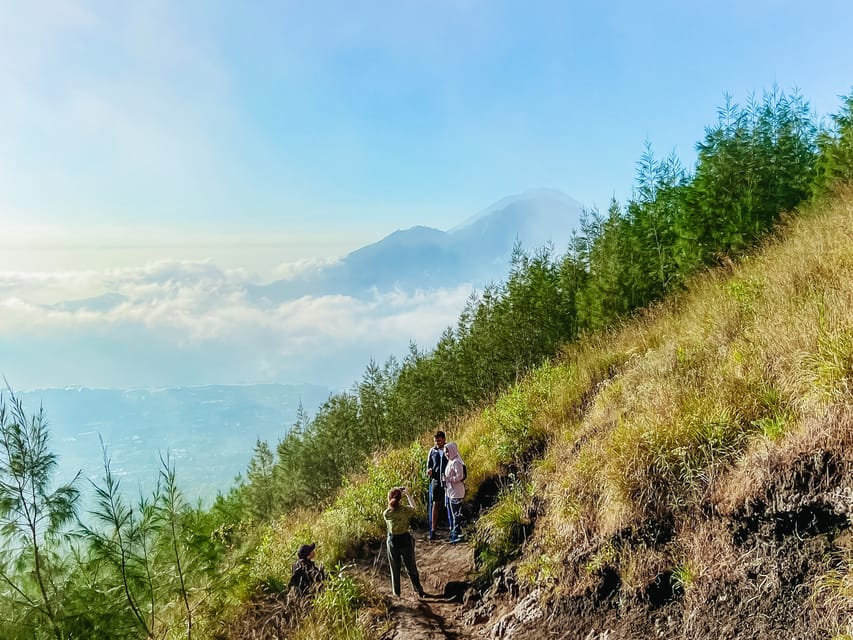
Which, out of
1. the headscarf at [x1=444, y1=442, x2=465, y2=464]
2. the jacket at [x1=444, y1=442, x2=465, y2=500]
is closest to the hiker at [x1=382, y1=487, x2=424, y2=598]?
the jacket at [x1=444, y1=442, x2=465, y2=500]

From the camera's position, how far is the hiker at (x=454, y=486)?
28.0ft

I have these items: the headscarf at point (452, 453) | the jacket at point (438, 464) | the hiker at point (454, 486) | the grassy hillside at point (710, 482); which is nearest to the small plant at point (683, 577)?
the grassy hillside at point (710, 482)

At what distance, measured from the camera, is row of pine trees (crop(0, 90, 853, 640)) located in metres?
5.59

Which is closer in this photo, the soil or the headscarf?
the soil

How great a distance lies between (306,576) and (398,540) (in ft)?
4.50

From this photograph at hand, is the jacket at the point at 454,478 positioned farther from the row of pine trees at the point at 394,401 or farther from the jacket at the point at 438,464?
the row of pine trees at the point at 394,401

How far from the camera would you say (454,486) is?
8562 millimetres

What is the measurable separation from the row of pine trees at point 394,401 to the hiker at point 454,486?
3241 mm

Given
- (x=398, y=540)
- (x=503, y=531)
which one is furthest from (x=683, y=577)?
(x=398, y=540)

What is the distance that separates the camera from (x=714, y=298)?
27.7 feet

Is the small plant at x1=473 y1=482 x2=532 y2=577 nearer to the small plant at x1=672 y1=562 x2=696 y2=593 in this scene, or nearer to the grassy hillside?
the grassy hillside

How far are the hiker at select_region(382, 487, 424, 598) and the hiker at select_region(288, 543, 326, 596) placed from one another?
3.41ft

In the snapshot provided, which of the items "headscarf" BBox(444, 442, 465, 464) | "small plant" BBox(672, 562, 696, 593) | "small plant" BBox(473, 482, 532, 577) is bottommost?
"small plant" BBox(473, 482, 532, 577)

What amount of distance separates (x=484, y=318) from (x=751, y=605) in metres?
35.6
